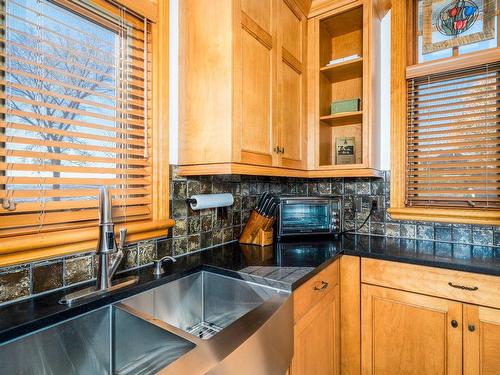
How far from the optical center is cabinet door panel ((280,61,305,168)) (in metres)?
1.65

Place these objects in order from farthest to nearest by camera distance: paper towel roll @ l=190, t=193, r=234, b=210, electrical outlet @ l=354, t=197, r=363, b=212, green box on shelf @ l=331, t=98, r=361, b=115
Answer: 1. electrical outlet @ l=354, t=197, r=363, b=212
2. green box on shelf @ l=331, t=98, r=361, b=115
3. paper towel roll @ l=190, t=193, r=234, b=210

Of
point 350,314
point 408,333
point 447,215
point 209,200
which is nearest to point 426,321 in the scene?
point 408,333

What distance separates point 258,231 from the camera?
1.75 meters

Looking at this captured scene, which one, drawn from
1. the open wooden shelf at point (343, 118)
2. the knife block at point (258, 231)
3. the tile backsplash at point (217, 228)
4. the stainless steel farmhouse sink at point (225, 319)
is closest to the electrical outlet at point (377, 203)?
the tile backsplash at point (217, 228)

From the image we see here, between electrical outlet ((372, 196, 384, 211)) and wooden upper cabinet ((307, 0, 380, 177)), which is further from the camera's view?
electrical outlet ((372, 196, 384, 211))

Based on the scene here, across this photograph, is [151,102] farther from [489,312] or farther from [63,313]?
[489,312]

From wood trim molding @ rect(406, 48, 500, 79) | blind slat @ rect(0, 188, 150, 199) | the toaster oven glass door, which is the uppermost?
wood trim molding @ rect(406, 48, 500, 79)

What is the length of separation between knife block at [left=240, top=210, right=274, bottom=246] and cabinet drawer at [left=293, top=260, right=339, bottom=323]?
0.42 meters

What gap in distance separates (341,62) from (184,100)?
112cm

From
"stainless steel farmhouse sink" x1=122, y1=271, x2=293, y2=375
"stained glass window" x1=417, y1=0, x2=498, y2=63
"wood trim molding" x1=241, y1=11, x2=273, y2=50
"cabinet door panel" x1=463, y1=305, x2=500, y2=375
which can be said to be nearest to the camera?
"stainless steel farmhouse sink" x1=122, y1=271, x2=293, y2=375

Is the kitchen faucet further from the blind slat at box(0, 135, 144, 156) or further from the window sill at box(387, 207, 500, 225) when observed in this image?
the window sill at box(387, 207, 500, 225)

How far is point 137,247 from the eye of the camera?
1.28m

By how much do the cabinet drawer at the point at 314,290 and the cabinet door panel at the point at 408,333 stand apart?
0.20 meters

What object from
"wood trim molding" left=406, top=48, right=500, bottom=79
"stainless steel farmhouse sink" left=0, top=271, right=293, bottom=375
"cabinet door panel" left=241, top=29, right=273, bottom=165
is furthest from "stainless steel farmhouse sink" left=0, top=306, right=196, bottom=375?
"wood trim molding" left=406, top=48, right=500, bottom=79
